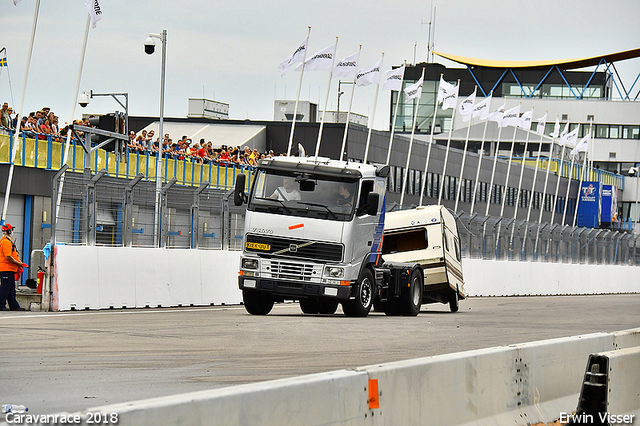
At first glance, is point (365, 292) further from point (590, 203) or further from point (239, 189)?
point (590, 203)

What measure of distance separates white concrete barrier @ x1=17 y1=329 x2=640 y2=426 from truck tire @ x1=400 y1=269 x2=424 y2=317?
12322mm

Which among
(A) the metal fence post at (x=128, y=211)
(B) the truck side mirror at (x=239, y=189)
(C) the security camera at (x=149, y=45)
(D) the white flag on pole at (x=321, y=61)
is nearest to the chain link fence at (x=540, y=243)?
(D) the white flag on pole at (x=321, y=61)

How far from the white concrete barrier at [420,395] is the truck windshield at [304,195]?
371 inches

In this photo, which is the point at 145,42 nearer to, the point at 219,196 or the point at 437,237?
the point at 219,196

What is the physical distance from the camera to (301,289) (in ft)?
62.7

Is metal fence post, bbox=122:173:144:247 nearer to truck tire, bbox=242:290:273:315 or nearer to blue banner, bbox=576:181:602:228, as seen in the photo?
truck tire, bbox=242:290:273:315

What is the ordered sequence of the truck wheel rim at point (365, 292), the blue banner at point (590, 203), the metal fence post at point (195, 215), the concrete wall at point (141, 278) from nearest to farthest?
the concrete wall at point (141, 278) → the truck wheel rim at point (365, 292) → the metal fence post at point (195, 215) → the blue banner at point (590, 203)

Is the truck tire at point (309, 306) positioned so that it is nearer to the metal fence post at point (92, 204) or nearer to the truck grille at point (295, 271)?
the truck grille at point (295, 271)

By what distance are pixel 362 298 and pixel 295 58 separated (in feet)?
60.8

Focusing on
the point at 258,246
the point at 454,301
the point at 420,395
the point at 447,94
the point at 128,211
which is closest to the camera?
the point at 420,395

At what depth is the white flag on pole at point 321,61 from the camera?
38.8m

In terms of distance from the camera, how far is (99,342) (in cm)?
1294

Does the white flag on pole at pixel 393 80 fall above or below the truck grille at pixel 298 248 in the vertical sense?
above

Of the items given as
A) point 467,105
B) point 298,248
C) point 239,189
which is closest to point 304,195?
point 298,248
